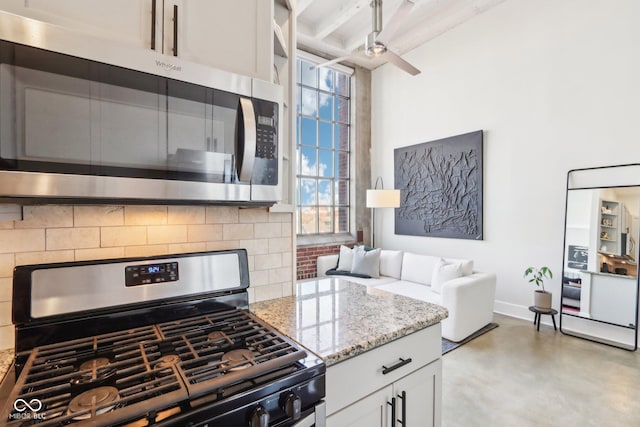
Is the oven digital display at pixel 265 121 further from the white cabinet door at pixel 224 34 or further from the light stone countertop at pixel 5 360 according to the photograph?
the light stone countertop at pixel 5 360

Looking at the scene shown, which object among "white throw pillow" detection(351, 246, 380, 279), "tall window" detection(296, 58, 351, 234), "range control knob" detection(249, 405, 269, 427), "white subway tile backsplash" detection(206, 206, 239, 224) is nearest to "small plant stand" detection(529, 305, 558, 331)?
"white throw pillow" detection(351, 246, 380, 279)

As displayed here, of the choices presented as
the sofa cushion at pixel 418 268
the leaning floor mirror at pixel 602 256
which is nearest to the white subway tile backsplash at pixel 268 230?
the sofa cushion at pixel 418 268

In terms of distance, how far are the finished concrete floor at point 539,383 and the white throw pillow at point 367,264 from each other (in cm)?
146

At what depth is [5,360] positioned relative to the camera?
0.87 metres

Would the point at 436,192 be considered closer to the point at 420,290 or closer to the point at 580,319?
the point at 420,290

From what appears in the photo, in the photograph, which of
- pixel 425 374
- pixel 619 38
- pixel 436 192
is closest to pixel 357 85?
pixel 436 192

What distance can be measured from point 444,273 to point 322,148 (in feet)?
9.37

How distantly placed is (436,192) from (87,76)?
4283 mm

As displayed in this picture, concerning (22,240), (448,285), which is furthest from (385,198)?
(22,240)

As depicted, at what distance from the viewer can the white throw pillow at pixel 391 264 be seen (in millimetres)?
4191

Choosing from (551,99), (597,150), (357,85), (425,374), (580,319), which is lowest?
(580,319)

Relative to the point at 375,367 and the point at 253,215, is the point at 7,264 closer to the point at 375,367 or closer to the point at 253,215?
the point at 253,215

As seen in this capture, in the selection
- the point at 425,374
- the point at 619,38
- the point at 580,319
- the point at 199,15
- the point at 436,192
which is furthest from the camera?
the point at 436,192

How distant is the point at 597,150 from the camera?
3.02 meters
